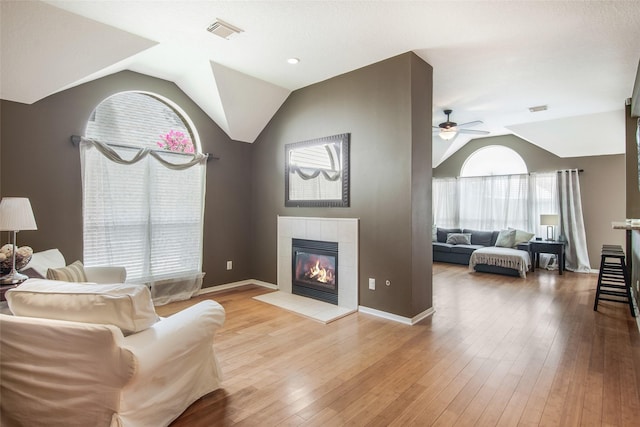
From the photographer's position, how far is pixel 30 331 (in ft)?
5.21

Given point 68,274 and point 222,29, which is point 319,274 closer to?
point 68,274

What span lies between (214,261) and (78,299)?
333cm

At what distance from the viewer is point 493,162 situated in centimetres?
776

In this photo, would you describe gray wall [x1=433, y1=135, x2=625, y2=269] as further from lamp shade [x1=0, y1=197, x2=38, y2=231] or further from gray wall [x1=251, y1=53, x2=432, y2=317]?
lamp shade [x1=0, y1=197, x2=38, y2=231]

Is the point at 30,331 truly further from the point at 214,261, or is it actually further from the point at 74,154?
the point at 214,261

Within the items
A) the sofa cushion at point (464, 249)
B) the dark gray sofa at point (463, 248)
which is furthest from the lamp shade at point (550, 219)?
the sofa cushion at point (464, 249)

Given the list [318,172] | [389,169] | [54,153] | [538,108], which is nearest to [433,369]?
[389,169]

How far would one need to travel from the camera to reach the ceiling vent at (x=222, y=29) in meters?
2.96

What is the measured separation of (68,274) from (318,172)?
2874 millimetres

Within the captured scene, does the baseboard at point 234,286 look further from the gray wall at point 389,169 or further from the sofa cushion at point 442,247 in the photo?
the sofa cushion at point 442,247

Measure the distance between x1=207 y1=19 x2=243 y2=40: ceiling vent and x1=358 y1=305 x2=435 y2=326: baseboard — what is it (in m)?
3.24

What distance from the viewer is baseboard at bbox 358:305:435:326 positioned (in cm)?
352

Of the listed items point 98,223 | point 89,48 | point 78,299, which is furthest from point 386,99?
point 98,223

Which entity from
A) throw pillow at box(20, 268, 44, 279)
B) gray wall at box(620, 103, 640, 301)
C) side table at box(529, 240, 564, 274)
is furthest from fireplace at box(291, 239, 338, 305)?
side table at box(529, 240, 564, 274)
